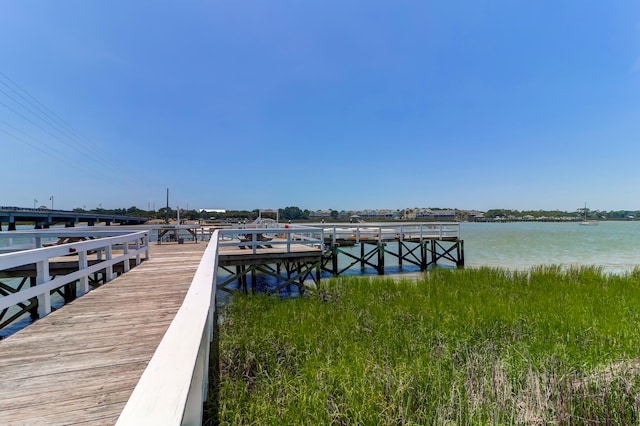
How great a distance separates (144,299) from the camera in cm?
501

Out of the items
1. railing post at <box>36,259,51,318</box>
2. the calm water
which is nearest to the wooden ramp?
railing post at <box>36,259,51,318</box>

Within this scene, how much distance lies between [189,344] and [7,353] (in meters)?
3.09

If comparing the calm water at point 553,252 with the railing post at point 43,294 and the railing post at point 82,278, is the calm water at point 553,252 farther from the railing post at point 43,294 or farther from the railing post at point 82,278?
the railing post at point 43,294

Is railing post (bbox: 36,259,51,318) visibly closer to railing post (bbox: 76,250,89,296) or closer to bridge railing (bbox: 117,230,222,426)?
→ railing post (bbox: 76,250,89,296)

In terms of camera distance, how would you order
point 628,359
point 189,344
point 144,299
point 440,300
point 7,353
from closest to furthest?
point 189,344
point 7,353
point 628,359
point 144,299
point 440,300

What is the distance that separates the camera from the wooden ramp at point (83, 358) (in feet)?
6.96

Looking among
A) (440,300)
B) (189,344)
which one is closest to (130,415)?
(189,344)

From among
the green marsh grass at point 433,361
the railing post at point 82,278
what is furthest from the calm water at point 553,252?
the railing post at point 82,278

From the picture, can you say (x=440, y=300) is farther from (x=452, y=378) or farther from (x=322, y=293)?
(x=452, y=378)

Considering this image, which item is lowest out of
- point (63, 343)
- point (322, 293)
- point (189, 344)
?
point (322, 293)

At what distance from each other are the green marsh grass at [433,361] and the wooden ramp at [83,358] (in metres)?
1.26

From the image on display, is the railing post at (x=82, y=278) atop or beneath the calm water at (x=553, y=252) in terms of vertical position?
atop

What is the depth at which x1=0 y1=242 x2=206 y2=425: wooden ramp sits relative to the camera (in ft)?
6.96

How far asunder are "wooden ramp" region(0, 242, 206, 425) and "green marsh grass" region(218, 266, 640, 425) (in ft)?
4.13
